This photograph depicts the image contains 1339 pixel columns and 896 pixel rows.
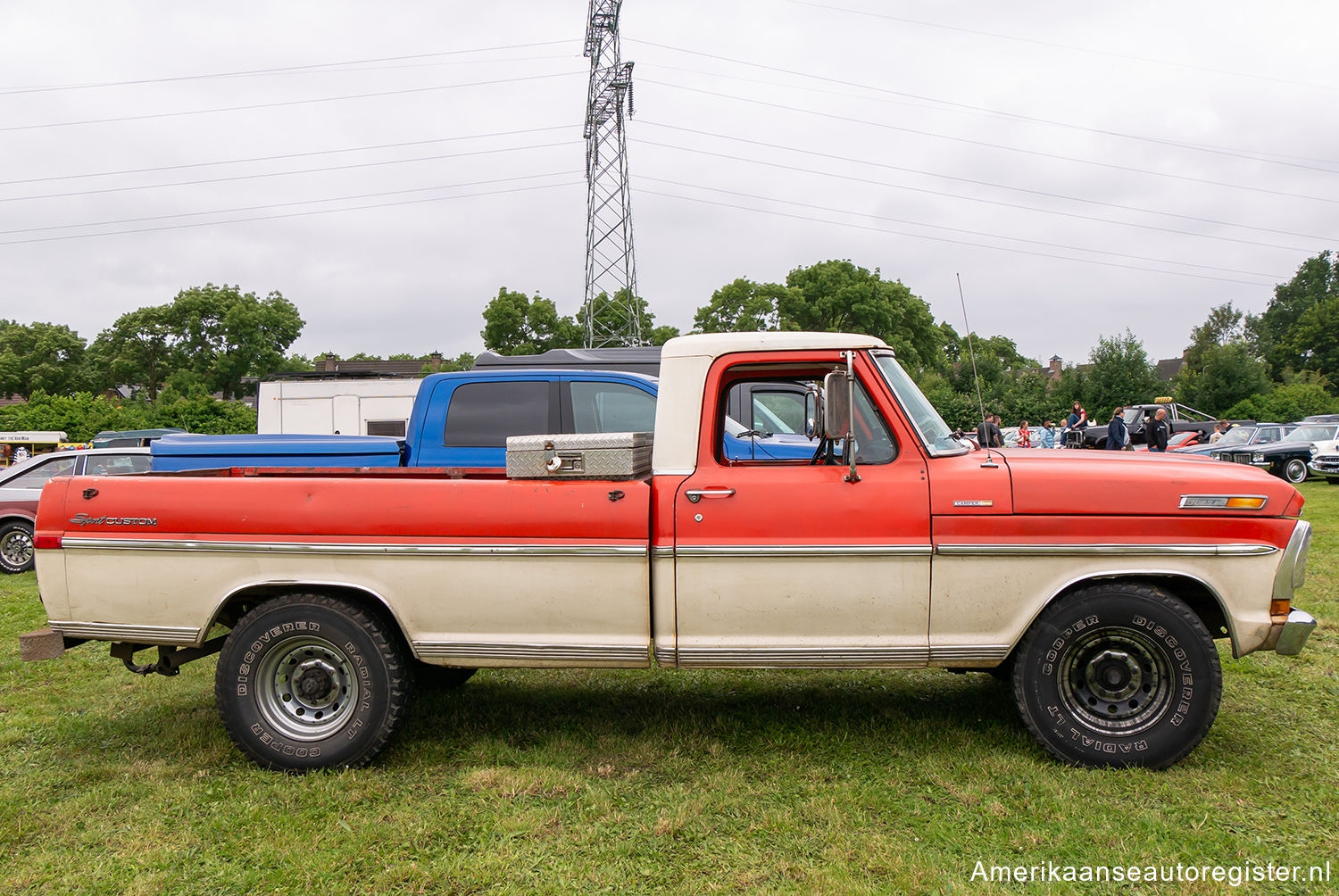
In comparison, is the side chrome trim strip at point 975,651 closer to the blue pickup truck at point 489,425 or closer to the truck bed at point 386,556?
the truck bed at point 386,556

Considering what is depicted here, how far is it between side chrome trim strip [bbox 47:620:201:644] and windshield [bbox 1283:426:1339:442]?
2378cm

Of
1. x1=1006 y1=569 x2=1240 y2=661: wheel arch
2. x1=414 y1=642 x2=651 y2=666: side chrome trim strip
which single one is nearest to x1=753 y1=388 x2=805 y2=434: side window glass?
x1=1006 y1=569 x2=1240 y2=661: wheel arch

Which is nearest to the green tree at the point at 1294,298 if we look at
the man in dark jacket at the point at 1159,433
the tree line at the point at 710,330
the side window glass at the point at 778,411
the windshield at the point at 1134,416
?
the tree line at the point at 710,330

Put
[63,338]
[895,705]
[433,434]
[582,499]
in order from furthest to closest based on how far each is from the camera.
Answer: [63,338] → [433,434] → [895,705] → [582,499]

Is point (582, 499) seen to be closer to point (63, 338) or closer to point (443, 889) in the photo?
point (443, 889)

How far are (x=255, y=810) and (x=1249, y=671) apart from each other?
19.3 feet

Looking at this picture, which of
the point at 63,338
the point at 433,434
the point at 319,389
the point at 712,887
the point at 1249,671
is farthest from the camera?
the point at 63,338

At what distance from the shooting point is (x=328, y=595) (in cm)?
449

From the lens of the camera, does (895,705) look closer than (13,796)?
No

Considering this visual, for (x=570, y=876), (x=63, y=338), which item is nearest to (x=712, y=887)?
(x=570, y=876)

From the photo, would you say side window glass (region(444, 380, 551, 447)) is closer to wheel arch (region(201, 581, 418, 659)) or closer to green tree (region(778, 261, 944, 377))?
wheel arch (region(201, 581, 418, 659))

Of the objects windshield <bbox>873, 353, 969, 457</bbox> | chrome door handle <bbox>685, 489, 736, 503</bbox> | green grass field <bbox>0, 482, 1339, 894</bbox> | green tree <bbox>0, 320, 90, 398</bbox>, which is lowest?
green grass field <bbox>0, 482, 1339, 894</bbox>

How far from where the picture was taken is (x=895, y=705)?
17.5ft

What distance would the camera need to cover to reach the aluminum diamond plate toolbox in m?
4.34
